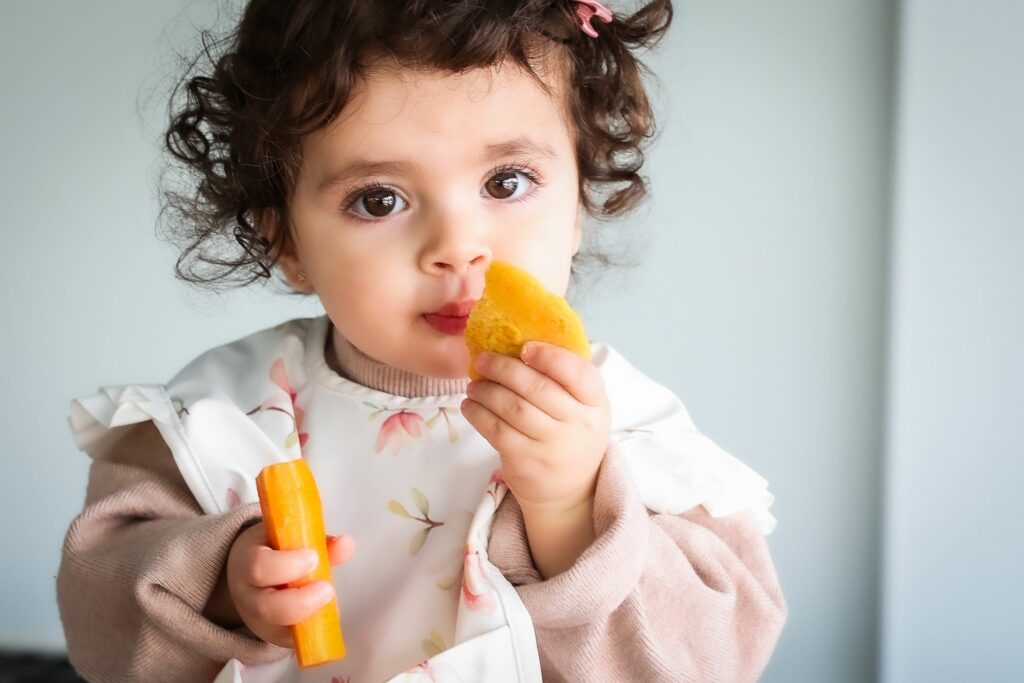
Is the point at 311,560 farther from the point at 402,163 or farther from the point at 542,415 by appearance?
the point at 402,163

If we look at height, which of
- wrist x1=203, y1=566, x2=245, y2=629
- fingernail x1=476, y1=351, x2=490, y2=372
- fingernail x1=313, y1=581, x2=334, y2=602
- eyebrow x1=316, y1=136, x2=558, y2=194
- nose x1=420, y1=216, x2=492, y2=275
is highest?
eyebrow x1=316, y1=136, x2=558, y2=194

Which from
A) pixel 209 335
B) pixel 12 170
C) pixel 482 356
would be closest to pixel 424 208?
pixel 482 356

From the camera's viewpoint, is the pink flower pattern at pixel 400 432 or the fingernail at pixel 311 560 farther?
the pink flower pattern at pixel 400 432

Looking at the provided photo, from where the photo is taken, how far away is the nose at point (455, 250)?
0.84 m

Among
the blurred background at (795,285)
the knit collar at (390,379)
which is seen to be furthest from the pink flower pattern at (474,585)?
the blurred background at (795,285)

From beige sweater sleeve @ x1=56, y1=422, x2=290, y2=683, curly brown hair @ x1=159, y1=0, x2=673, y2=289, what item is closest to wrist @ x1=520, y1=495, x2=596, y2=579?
beige sweater sleeve @ x1=56, y1=422, x2=290, y2=683

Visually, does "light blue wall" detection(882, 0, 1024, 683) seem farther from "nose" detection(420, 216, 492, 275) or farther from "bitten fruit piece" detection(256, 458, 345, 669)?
"bitten fruit piece" detection(256, 458, 345, 669)

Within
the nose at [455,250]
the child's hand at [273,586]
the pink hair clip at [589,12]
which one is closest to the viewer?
the child's hand at [273,586]

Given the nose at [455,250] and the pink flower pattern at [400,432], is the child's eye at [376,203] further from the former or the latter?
the pink flower pattern at [400,432]

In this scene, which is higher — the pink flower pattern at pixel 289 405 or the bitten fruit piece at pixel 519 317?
the bitten fruit piece at pixel 519 317

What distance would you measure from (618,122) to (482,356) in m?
0.51

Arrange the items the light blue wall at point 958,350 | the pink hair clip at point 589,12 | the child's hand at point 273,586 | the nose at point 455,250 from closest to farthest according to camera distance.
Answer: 1. the child's hand at point 273,586
2. the nose at point 455,250
3. the pink hair clip at point 589,12
4. the light blue wall at point 958,350

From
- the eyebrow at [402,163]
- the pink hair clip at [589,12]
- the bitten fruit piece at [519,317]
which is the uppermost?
the pink hair clip at [589,12]

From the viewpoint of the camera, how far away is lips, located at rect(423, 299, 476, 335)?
87 cm
